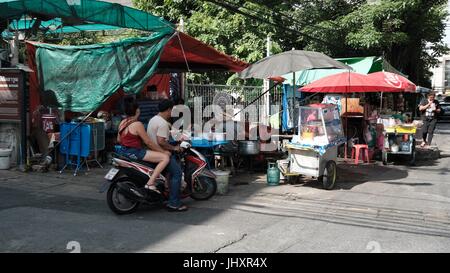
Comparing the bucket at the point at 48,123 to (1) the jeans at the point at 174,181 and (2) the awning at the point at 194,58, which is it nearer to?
(2) the awning at the point at 194,58

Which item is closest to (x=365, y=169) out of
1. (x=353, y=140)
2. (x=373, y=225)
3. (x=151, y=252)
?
(x=353, y=140)

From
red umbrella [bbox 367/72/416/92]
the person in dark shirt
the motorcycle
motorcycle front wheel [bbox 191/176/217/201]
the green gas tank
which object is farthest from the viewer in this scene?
the person in dark shirt

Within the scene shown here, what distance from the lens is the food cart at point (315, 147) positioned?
29.5 ft

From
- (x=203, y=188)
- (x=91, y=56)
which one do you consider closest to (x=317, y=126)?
(x=203, y=188)

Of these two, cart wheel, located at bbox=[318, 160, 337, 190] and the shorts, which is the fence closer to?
cart wheel, located at bbox=[318, 160, 337, 190]

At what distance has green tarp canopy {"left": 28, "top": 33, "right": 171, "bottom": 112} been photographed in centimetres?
984

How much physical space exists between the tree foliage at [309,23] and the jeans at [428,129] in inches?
168

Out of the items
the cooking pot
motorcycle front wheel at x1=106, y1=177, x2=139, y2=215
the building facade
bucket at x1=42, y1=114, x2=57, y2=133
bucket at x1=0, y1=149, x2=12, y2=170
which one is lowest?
motorcycle front wheel at x1=106, y1=177, x2=139, y2=215

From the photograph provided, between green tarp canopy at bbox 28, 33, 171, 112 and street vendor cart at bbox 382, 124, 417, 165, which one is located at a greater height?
green tarp canopy at bbox 28, 33, 171, 112

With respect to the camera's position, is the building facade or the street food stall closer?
the street food stall

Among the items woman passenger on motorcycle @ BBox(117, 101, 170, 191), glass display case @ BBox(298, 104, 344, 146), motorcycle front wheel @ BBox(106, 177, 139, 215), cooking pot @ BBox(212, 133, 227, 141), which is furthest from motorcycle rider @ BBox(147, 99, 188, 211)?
glass display case @ BBox(298, 104, 344, 146)

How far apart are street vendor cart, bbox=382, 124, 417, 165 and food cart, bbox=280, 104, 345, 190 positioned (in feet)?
11.3

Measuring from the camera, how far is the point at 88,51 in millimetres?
10945
